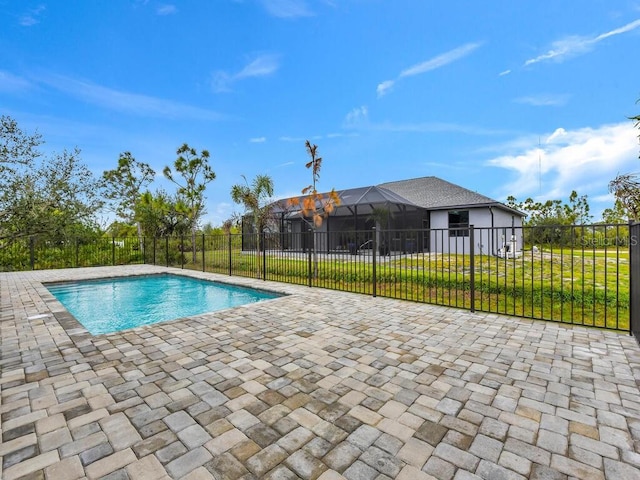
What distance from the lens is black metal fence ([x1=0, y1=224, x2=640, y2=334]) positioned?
4559 mm

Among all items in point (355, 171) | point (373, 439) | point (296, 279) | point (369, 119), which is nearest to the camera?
point (373, 439)

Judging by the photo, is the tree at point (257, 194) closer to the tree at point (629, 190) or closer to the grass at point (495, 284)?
the grass at point (495, 284)

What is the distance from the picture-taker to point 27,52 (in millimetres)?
8984

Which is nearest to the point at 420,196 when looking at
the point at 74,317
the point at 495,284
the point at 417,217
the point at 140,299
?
the point at 417,217

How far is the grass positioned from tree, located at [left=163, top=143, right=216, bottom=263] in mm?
5804

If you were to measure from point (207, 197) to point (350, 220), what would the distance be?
8.83 meters

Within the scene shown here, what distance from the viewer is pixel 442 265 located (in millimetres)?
5059

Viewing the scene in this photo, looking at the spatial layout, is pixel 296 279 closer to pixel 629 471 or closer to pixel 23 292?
pixel 23 292

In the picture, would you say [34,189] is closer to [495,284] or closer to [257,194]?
[257,194]

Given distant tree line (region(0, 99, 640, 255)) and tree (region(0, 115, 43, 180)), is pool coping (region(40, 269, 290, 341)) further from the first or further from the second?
tree (region(0, 115, 43, 180))

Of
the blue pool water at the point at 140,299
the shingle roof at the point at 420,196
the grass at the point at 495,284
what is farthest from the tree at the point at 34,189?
the shingle roof at the point at 420,196

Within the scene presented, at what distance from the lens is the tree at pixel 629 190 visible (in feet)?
17.1

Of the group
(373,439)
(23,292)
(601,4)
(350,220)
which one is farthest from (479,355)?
(350,220)

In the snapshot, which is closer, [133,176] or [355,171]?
[133,176]
